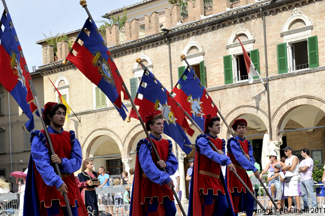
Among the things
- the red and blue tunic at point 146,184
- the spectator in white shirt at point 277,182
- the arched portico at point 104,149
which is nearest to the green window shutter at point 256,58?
the arched portico at point 104,149

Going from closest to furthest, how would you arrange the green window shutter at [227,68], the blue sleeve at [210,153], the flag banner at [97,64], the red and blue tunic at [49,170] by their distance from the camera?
the red and blue tunic at [49,170]
the blue sleeve at [210,153]
the flag banner at [97,64]
the green window shutter at [227,68]

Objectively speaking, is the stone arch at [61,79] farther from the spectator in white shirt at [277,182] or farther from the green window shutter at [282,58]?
the spectator in white shirt at [277,182]

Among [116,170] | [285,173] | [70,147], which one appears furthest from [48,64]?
[70,147]

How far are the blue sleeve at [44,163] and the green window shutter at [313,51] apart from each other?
57.0 feet

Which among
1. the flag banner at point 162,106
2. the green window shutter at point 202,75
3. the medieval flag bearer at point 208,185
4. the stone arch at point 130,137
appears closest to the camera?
the medieval flag bearer at point 208,185

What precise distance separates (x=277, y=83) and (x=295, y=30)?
2449 millimetres

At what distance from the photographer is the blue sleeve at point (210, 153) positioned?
761 centimetres

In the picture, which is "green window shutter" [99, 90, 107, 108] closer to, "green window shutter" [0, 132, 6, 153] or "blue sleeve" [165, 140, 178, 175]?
"green window shutter" [0, 132, 6, 153]

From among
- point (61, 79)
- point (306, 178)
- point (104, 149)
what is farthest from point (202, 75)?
point (306, 178)

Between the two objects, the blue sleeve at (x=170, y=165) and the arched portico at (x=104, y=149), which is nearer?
the blue sleeve at (x=170, y=165)

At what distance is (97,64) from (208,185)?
2.64 m

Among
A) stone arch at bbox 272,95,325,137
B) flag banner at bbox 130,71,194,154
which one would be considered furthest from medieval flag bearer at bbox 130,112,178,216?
stone arch at bbox 272,95,325,137

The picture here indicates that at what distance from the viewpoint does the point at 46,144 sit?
584 cm

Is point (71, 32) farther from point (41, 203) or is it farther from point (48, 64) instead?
point (41, 203)
